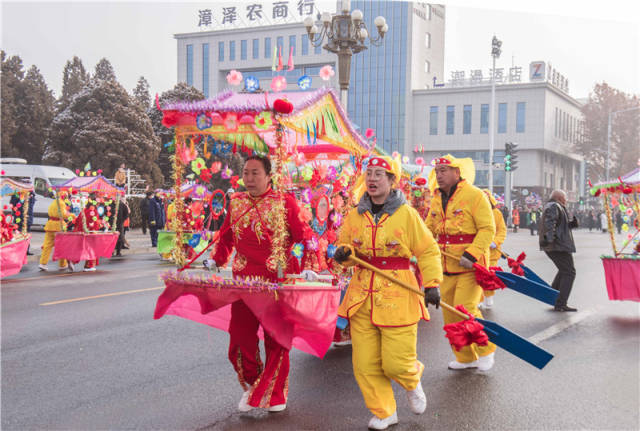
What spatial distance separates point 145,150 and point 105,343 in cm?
2902

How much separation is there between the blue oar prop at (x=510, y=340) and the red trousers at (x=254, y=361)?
92cm

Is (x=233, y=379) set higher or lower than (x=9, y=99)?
lower

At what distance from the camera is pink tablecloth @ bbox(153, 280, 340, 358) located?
13.5ft

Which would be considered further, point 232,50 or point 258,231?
point 232,50

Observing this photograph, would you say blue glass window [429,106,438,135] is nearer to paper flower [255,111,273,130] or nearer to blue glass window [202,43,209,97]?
blue glass window [202,43,209,97]

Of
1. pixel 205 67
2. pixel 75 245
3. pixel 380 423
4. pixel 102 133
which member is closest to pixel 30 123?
pixel 102 133

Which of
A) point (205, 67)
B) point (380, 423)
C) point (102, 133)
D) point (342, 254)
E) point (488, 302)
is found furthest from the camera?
point (205, 67)

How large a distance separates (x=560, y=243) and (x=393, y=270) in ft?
17.5

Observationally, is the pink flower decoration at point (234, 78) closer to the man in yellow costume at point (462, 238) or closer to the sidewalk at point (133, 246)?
the man in yellow costume at point (462, 238)

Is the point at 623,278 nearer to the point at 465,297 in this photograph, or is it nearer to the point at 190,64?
the point at 465,297

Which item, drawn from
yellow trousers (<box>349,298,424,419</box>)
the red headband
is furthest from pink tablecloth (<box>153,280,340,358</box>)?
the red headband

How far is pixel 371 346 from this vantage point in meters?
4.04

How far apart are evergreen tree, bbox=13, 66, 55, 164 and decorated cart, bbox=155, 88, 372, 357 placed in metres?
39.0

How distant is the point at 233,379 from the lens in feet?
16.9
